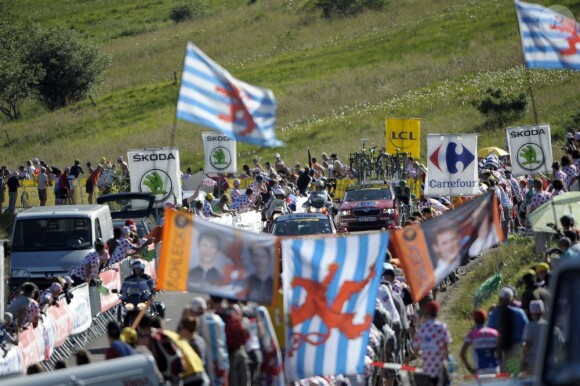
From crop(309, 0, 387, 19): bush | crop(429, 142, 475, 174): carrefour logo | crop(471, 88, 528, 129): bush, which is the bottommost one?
crop(429, 142, 475, 174): carrefour logo

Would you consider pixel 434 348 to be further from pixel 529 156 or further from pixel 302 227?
pixel 529 156

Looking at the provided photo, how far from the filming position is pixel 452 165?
1035 inches

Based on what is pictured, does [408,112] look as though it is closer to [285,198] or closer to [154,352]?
[285,198]

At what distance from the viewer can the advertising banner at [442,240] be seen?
1432 centimetres

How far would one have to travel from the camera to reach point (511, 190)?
31188 millimetres

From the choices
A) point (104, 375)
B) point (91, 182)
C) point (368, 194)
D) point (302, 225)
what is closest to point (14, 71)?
point (91, 182)

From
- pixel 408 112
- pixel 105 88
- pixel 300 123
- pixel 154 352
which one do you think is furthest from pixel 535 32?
pixel 105 88

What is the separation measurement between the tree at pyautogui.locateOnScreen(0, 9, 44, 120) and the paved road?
5349 centimetres

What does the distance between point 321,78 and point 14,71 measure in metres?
18.4

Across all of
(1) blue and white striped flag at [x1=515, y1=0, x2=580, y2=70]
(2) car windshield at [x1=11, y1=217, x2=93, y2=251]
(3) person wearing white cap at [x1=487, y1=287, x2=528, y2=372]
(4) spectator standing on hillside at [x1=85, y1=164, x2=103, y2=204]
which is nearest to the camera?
(3) person wearing white cap at [x1=487, y1=287, x2=528, y2=372]

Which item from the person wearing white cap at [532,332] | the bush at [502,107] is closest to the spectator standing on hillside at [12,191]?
the bush at [502,107]

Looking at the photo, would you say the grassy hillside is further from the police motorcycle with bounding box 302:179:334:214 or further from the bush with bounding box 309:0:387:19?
the police motorcycle with bounding box 302:179:334:214

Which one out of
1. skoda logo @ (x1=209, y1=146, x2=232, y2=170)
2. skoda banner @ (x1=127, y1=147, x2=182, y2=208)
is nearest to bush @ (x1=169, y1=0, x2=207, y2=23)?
skoda logo @ (x1=209, y1=146, x2=232, y2=170)

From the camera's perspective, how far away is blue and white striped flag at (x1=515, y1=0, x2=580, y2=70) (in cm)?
1717
